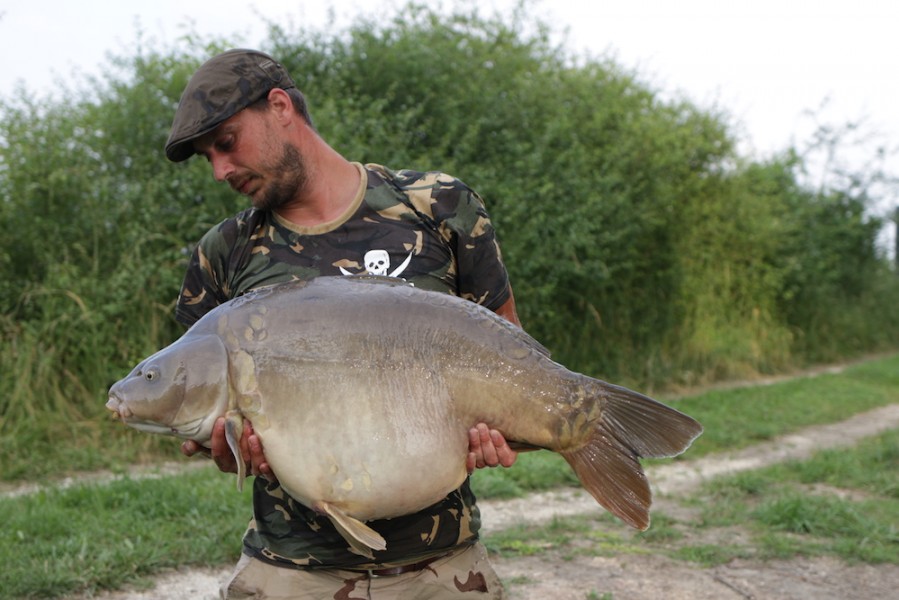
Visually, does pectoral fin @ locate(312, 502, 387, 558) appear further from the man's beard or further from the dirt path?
the dirt path

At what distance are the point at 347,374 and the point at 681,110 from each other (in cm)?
1331

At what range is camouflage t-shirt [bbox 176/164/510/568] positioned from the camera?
2.42 meters

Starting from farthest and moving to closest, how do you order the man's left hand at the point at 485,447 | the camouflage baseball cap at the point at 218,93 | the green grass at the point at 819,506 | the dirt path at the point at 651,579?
the green grass at the point at 819,506 < the dirt path at the point at 651,579 < the camouflage baseball cap at the point at 218,93 < the man's left hand at the point at 485,447

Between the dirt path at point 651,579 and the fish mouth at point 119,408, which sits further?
the dirt path at point 651,579

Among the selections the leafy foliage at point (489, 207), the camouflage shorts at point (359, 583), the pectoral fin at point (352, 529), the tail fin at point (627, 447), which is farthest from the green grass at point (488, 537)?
the tail fin at point (627, 447)

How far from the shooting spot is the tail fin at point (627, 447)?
2340 mm

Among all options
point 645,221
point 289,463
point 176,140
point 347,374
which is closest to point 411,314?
point 347,374

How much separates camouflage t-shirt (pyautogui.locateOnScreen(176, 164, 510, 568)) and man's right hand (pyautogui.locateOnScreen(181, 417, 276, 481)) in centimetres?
17

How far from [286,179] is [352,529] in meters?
0.91

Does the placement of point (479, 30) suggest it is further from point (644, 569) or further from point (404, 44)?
point (644, 569)

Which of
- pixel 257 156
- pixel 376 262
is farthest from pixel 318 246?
pixel 257 156

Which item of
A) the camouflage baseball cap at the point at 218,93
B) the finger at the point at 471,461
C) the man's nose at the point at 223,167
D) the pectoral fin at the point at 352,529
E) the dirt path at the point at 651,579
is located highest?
the camouflage baseball cap at the point at 218,93

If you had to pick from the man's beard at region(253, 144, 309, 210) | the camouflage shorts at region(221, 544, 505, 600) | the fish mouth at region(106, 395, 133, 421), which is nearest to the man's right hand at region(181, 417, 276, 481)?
the fish mouth at region(106, 395, 133, 421)

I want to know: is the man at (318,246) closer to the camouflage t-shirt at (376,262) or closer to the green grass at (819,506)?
the camouflage t-shirt at (376,262)
